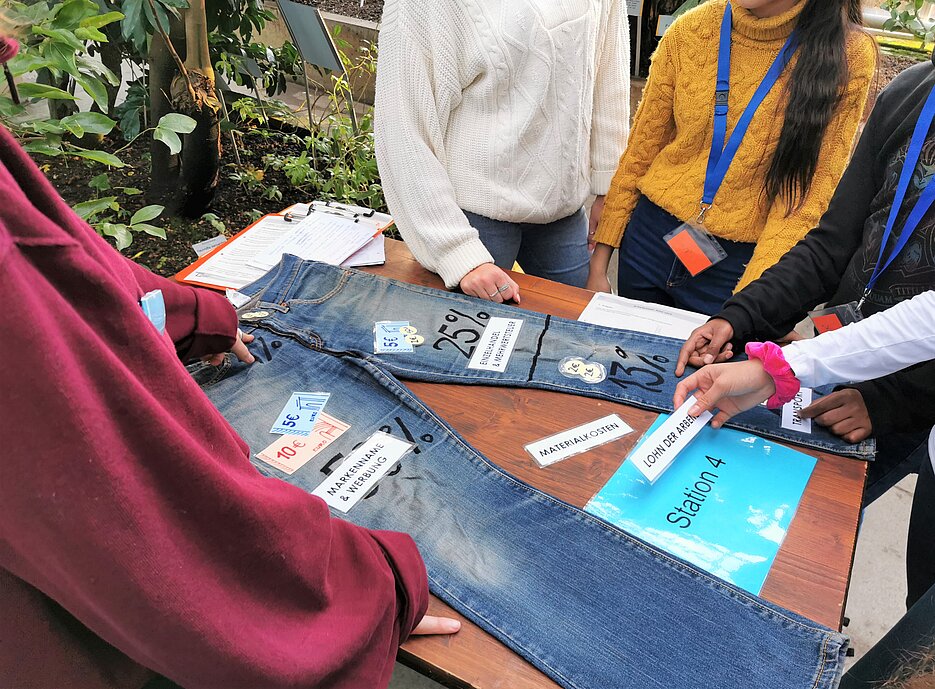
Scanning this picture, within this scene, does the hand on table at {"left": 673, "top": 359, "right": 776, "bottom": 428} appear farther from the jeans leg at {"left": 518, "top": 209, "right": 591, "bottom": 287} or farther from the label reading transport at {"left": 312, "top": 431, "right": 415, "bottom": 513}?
the jeans leg at {"left": 518, "top": 209, "right": 591, "bottom": 287}

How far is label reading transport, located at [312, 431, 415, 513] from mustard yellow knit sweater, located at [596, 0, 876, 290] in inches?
36.3

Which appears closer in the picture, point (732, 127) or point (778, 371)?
point (778, 371)

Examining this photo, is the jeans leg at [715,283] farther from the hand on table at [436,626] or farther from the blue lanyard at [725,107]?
the hand on table at [436,626]

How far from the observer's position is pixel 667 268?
163cm

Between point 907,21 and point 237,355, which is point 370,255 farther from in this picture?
point 907,21

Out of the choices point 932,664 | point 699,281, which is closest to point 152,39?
point 699,281

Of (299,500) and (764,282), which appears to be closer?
(299,500)

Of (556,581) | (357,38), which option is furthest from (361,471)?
(357,38)

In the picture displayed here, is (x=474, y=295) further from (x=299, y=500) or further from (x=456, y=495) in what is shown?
(x=299, y=500)

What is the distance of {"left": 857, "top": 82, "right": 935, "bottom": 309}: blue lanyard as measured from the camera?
1090 mm

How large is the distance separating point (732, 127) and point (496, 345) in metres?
0.75

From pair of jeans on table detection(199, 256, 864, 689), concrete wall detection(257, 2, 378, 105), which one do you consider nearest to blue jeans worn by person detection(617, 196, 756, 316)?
pair of jeans on table detection(199, 256, 864, 689)

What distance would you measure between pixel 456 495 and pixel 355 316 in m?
0.55

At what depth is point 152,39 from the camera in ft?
7.86
